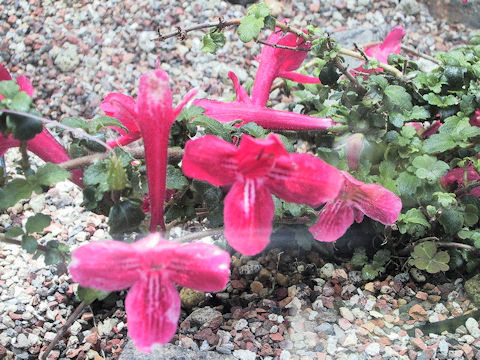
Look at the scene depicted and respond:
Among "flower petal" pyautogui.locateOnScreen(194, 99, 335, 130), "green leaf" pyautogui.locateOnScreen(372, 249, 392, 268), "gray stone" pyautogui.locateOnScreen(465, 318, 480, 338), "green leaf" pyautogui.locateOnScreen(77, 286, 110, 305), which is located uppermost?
"flower petal" pyautogui.locateOnScreen(194, 99, 335, 130)

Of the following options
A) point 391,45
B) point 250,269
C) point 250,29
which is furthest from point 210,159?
point 391,45

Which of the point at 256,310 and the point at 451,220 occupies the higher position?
the point at 451,220

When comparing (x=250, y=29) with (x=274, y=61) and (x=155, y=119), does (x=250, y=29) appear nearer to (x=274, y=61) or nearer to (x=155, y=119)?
(x=274, y=61)

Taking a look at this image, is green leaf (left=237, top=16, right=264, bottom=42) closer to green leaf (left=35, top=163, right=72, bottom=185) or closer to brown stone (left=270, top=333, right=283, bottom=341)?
green leaf (left=35, top=163, right=72, bottom=185)

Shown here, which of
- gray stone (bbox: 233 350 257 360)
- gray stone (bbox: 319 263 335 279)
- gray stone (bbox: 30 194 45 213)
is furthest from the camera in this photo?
gray stone (bbox: 30 194 45 213)

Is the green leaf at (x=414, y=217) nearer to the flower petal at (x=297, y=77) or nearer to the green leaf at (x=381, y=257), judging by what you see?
the green leaf at (x=381, y=257)

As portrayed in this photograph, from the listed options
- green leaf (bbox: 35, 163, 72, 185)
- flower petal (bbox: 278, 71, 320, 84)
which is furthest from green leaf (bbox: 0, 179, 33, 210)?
flower petal (bbox: 278, 71, 320, 84)

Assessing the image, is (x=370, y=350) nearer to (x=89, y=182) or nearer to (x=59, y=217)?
Answer: (x=89, y=182)
